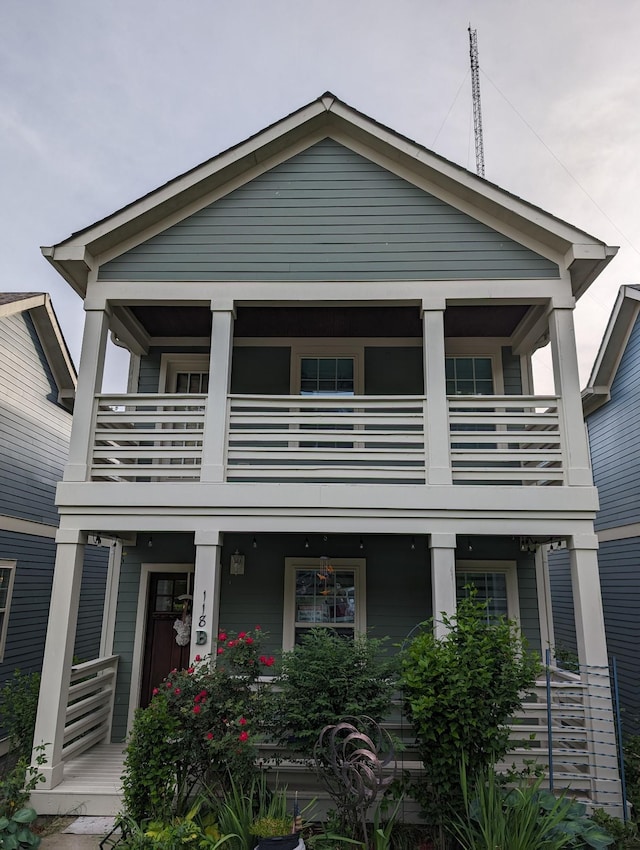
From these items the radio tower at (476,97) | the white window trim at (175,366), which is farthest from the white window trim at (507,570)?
the radio tower at (476,97)

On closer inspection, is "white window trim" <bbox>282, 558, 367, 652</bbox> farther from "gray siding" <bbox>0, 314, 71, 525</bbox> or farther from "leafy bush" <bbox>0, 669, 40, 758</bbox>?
"gray siding" <bbox>0, 314, 71, 525</bbox>

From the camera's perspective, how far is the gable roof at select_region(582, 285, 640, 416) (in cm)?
1053

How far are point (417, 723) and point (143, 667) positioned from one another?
15.9 feet

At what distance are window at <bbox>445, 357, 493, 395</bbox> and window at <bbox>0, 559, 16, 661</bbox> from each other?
8.07m

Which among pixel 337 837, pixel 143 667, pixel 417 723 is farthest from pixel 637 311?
pixel 143 667

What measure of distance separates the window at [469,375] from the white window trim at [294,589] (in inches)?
124

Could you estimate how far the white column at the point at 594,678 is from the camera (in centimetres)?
592

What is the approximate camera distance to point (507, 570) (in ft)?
27.7

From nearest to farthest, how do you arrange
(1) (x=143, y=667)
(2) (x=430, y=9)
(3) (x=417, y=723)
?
(3) (x=417, y=723) → (1) (x=143, y=667) → (2) (x=430, y=9)

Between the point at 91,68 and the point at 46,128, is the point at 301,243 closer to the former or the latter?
the point at 91,68

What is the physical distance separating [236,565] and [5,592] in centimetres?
443

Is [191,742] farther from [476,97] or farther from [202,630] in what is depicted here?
[476,97]

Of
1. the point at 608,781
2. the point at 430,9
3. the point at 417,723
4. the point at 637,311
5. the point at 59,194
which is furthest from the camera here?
the point at 59,194

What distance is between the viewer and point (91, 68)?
46.6 feet
